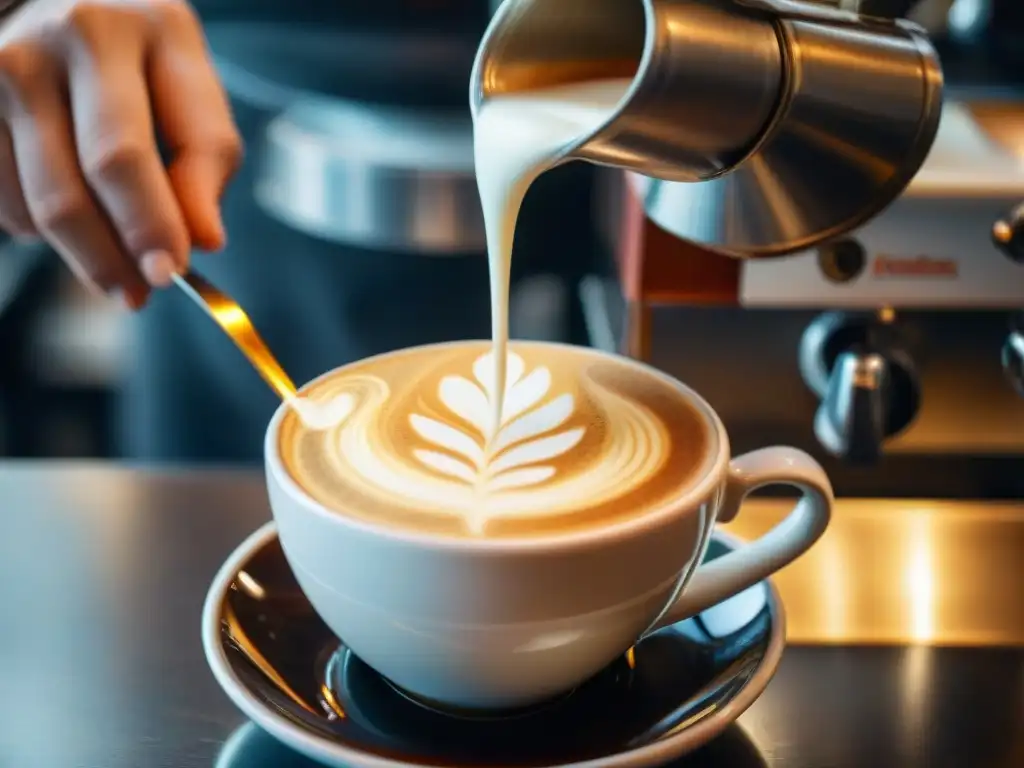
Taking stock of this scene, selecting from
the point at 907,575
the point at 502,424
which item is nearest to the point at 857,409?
the point at 907,575

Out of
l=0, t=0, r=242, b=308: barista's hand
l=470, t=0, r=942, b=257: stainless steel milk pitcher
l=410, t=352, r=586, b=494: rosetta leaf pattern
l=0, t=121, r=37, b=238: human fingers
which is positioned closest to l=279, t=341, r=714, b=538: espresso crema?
l=410, t=352, r=586, b=494: rosetta leaf pattern

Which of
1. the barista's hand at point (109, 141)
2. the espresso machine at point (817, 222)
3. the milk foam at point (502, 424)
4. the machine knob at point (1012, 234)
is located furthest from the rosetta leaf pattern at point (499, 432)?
the machine knob at point (1012, 234)

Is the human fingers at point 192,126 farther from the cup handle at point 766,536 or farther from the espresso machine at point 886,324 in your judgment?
the cup handle at point 766,536

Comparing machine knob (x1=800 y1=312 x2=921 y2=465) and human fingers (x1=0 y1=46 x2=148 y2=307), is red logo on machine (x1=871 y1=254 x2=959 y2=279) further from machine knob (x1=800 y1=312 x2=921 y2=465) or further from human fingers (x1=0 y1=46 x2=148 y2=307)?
human fingers (x1=0 y1=46 x2=148 y2=307)

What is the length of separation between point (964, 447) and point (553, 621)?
0.55 metres

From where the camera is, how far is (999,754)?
54 cm

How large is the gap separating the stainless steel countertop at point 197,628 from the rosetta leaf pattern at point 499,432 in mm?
142

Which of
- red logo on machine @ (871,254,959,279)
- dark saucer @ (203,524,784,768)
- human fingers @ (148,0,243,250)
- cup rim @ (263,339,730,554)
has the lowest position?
dark saucer @ (203,524,784,768)

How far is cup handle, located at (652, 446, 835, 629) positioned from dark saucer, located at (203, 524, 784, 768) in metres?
0.02

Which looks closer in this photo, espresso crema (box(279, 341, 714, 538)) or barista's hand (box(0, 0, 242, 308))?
espresso crema (box(279, 341, 714, 538))

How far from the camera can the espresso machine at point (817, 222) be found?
527 mm

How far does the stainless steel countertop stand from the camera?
0.55 m

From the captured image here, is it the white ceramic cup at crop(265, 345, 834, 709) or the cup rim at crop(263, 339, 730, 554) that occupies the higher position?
the cup rim at crop(263, 339, 730, 554)

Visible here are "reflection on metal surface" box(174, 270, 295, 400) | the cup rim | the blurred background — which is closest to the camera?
the cup rim
